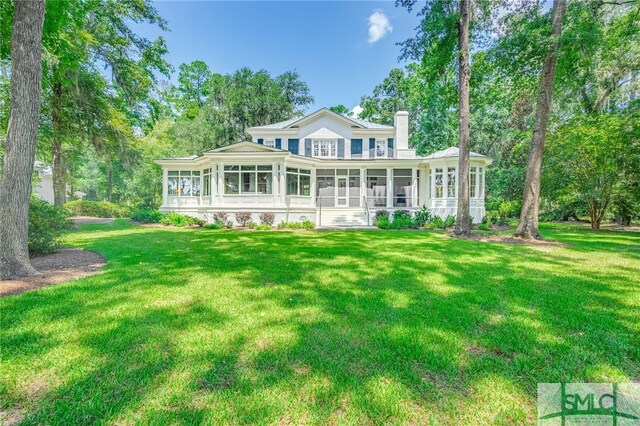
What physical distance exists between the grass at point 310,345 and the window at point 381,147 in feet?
54.2

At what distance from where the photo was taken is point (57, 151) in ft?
52.0

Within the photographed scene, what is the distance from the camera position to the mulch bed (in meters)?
4.63

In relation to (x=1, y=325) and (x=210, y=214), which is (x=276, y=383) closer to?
(x=1, y=325)

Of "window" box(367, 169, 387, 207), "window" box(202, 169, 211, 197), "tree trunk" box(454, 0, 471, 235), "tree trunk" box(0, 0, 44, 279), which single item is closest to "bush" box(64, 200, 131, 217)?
"window" box(202, 169, 211, 197)

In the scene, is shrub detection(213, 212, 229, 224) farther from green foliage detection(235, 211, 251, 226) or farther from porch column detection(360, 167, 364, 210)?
porch column detection(360, 167, 364, 210)

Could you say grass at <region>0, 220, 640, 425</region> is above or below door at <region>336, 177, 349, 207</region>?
below

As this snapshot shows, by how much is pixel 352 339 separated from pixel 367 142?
772 inches

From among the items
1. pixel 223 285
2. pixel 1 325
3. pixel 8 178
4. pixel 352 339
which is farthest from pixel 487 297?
pixel 8 178

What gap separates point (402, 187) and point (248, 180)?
1062 centimetres

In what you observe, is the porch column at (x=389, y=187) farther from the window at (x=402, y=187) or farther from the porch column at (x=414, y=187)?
the porch column at (x=414, y=187)

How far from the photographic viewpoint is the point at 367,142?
21.1m

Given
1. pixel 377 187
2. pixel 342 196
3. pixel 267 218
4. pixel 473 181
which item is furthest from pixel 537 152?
pixel 267 218

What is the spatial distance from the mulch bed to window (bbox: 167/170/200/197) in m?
12.8

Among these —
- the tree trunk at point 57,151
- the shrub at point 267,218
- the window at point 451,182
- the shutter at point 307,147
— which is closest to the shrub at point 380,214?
the window at point 451,182
